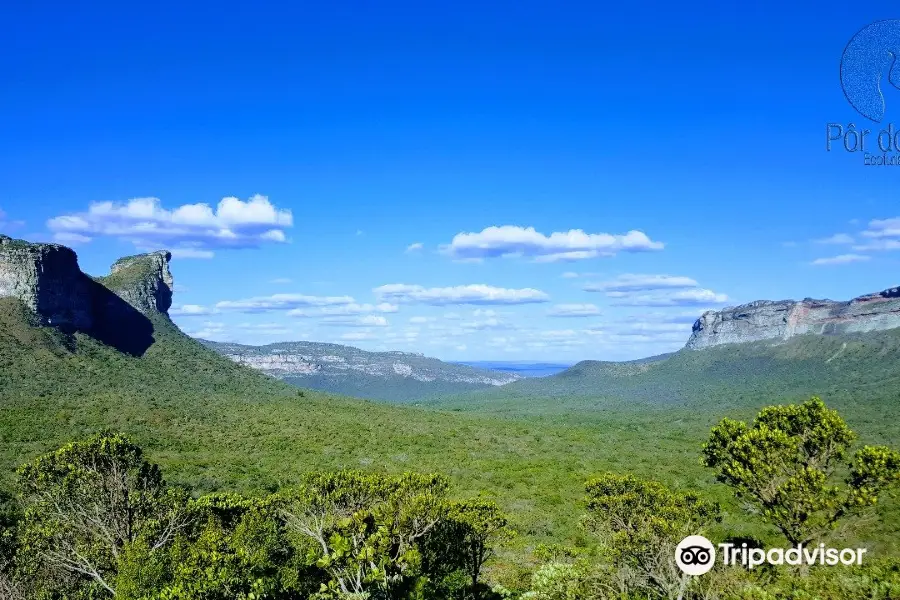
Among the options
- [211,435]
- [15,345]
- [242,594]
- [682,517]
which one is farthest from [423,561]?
[15,345]

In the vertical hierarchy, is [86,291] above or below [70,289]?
above

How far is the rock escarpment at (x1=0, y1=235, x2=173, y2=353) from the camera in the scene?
89.1 metres

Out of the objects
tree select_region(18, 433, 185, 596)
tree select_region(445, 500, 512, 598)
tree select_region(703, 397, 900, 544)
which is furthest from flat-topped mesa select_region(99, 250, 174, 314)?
tree select_region(703, 397, 900, 544)

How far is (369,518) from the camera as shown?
62.6 ft

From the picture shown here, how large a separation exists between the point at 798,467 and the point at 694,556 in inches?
293

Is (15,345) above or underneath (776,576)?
above

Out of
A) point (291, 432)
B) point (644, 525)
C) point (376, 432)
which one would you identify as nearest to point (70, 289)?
point (291, 432)

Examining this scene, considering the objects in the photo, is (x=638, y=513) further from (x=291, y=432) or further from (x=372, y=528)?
(x=291, y=432)

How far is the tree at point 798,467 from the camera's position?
19531 millimetres

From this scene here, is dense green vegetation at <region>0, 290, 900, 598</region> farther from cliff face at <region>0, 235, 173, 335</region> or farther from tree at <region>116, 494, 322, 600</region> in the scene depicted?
cliff face at <region>0, 235, 173, 335</region>

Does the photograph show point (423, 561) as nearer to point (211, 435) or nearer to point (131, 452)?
point (131, 452)

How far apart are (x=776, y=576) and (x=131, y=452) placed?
1045 inches

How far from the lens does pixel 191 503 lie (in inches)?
955

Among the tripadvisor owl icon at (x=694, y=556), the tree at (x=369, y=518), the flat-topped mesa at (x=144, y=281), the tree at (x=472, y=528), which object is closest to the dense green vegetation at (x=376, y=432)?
the tree at (x=369, y=518)
